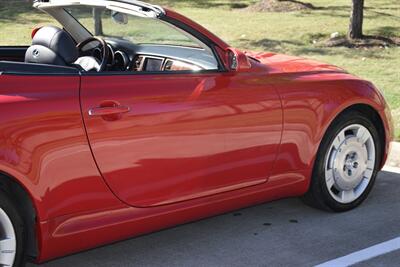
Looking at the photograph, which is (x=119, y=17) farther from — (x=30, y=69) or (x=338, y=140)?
(x=338, y=140)

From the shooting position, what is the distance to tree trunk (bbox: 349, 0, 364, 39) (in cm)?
1132

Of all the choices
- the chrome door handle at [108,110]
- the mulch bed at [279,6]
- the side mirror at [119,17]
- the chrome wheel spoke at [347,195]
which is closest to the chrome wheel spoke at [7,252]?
the chrome door handle at [108,110]

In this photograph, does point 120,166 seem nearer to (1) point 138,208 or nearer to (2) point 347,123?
(1) point 138,208

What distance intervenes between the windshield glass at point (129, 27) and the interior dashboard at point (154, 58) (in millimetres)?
52

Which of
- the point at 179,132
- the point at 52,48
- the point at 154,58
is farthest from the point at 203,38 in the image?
the point at 52,48

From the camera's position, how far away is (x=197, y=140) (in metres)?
3.71

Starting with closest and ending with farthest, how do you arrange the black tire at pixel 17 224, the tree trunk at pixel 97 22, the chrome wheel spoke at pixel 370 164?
the black tire at pixel 17 224 → the tree trunk at pixel 97 22 → the chrome wheel spoke at pixel 370 164

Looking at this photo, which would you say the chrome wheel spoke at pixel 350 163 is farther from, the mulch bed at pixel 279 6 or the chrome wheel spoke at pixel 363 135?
the mulch bed at pixel 279 6

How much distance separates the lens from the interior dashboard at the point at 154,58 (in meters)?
4.05

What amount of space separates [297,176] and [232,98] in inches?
31.7

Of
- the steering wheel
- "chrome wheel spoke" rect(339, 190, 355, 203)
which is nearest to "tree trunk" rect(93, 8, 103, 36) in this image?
the steering wheel

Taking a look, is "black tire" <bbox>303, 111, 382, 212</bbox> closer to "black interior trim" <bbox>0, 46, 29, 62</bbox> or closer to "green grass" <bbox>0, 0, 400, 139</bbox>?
"black interior trim" <bbox>0, 46, 29, 62</bbox>

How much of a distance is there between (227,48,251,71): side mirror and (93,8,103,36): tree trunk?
0.88 metres

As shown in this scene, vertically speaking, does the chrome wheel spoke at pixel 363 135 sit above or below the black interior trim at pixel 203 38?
below
